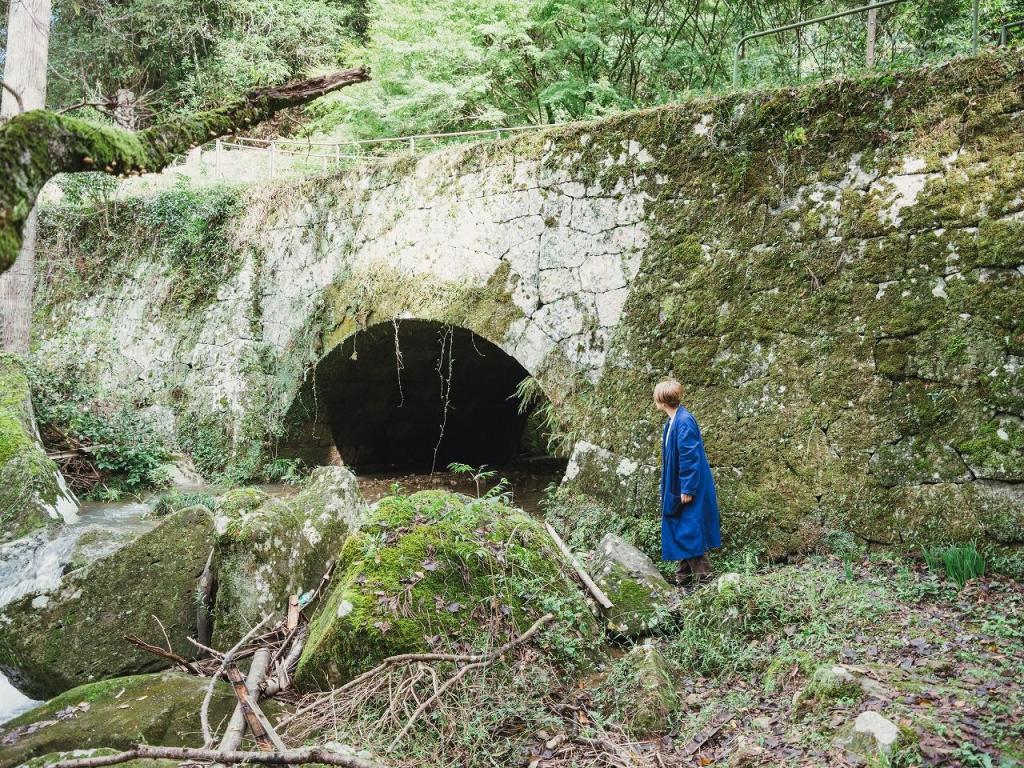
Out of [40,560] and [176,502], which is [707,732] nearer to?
[40,560]

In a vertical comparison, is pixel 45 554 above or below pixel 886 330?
below

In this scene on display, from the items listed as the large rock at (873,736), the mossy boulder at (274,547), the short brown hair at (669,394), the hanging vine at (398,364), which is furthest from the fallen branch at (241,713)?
the hanging vine at (398,364)

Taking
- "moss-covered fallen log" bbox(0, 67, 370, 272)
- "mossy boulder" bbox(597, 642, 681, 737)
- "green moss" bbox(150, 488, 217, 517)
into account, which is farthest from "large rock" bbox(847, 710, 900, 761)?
"green moss" bbox(150, 488, 217, 517)

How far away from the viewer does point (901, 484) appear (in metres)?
4.57

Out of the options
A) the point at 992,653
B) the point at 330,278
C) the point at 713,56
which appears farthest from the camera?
the point at 713,56

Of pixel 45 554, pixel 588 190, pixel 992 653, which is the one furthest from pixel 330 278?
pixel 992 653

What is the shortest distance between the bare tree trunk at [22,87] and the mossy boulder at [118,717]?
770cm

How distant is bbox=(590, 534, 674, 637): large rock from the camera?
4090mm

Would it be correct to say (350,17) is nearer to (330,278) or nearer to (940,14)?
(330,278)

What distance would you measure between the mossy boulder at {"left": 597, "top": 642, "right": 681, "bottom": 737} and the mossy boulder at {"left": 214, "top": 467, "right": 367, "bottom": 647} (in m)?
1.72

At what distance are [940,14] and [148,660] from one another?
9512 millimetres

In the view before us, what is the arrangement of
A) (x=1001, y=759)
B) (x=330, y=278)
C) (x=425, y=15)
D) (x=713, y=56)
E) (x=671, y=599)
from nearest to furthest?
(x=1001, y=759) → (x=671, y=599) → (x=330, y=278) → (x=713, y=56) → (x=425, y=15)

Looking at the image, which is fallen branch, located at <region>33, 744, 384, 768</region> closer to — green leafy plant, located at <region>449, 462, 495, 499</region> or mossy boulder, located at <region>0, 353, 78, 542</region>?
green leafy plant, located at <region>449, 462, 495, 499</region>

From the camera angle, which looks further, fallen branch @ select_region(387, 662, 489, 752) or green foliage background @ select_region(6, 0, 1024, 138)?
green foliage background @ select_region(6, 0, 1024, 138)
